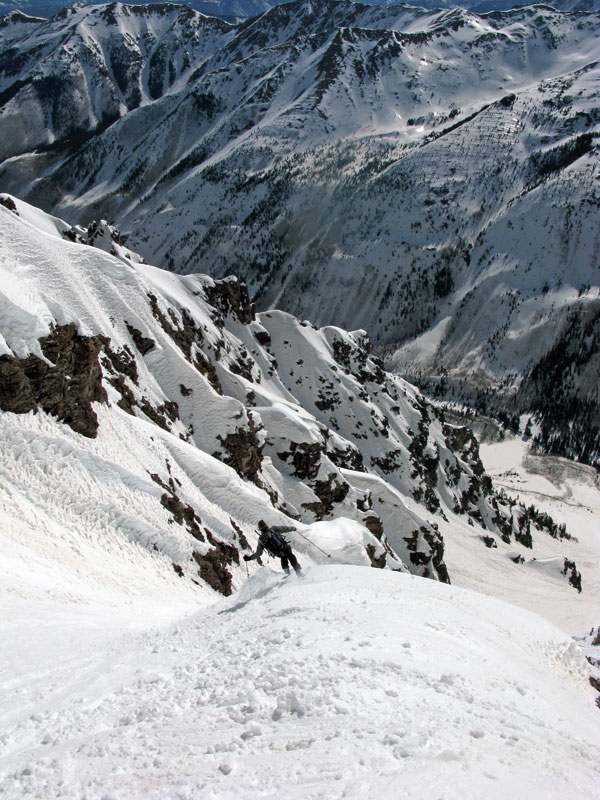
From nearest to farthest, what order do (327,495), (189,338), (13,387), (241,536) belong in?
(13,387), (241,536), (327,495), (189,338)

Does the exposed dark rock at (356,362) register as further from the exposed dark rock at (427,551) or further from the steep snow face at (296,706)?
the steep snow face at (296,706)

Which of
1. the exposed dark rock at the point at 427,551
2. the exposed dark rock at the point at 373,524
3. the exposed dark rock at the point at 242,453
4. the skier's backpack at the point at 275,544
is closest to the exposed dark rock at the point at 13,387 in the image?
the skier's backpack at the point at 275,544

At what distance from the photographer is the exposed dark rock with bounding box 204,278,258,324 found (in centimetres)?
7288

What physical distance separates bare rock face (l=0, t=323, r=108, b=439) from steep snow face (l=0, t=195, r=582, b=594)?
3.4 inches

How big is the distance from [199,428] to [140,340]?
9.70m

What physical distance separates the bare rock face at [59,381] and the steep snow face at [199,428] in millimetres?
86

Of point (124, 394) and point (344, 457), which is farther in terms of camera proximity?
point (344, 457)

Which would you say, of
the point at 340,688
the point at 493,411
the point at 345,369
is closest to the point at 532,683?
the point at 340,688

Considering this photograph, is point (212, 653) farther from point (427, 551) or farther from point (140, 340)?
point (427, 551)

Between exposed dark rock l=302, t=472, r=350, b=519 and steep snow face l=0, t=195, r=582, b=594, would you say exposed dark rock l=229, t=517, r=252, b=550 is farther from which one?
exposed dark rock l=302, t=472, r=350, b=519

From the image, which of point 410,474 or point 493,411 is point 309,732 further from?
point 493,411


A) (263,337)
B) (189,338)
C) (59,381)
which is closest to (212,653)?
(59,381)

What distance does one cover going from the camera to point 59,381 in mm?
24203

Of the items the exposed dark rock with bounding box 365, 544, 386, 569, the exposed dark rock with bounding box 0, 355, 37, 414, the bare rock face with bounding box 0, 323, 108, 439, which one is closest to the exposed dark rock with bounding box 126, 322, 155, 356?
the bare rock face with bounding box 0, 323, 108, 439
